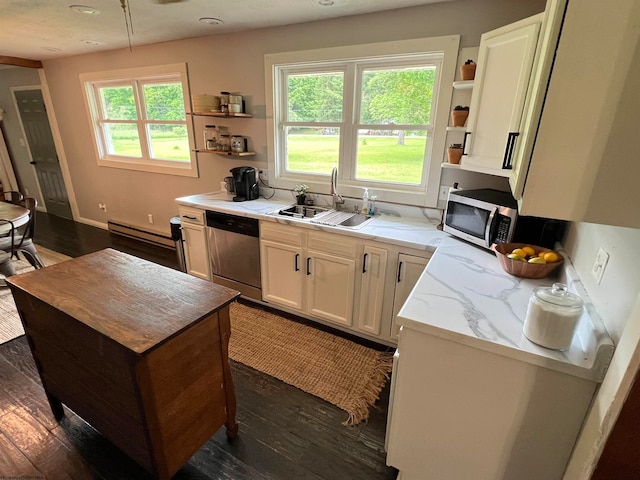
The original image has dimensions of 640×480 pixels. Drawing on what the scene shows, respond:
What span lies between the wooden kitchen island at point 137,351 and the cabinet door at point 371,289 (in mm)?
1080

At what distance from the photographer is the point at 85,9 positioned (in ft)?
7.99

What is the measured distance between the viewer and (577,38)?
28.9 inches

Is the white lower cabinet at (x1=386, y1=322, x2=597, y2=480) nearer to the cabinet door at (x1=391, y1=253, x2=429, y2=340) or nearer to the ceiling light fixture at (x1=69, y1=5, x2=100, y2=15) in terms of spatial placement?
the cabinet door at (x1=391, y1=253, x2=429, y2=340)

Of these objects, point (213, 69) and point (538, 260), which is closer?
point (538, 260)

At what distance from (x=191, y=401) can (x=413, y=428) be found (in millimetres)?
968

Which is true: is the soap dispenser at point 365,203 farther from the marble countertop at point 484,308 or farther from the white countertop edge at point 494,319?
the white countertop edge at point 494,319

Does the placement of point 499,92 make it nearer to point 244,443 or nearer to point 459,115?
point 459,115

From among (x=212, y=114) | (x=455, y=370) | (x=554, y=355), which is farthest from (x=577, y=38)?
(x=212, y=114)

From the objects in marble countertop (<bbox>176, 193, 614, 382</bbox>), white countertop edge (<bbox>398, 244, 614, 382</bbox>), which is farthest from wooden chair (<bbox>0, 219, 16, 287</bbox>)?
white countertop edge (<bbox>398, 244, 614, 382</bbox>)

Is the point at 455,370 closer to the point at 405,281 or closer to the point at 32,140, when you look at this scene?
the point at 405,281

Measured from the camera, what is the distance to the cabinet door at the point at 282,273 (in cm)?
254

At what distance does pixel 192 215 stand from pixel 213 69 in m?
1.53

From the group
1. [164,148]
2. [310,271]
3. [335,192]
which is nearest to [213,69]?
[164,148]

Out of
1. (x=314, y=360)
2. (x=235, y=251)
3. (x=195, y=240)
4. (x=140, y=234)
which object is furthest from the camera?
(x=140, y=234)
